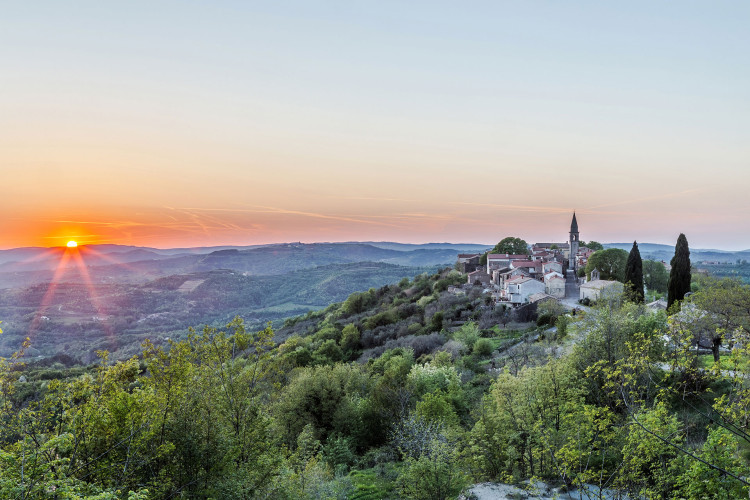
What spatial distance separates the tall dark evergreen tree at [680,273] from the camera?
129 feet

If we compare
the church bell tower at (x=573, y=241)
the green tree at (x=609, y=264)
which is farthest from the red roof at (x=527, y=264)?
the green tree at (x=609, y=264)

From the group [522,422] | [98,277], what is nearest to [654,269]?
[522,422]

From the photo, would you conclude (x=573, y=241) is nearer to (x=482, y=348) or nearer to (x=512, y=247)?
(x=512, y=247)

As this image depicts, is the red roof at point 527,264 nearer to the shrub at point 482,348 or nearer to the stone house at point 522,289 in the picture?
the stone house at point 522,289

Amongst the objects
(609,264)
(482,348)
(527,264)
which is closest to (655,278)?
(609,264)

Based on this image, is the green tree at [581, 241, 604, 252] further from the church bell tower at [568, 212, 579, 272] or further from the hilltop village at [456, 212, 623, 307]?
the church bell tower at [568, 212, 579, 272]

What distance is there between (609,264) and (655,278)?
10.1 m

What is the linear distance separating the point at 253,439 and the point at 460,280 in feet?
244

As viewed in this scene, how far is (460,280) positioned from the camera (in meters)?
83.7

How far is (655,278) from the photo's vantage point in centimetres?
6362

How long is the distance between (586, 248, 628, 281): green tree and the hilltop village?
1790mm

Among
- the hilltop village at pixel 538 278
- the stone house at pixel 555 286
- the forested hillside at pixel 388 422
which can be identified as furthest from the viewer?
the stone house at pixel 555 286

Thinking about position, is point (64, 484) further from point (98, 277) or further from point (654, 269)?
point (98, 277)

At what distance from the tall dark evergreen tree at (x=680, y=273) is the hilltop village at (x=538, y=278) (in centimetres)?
529
